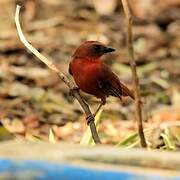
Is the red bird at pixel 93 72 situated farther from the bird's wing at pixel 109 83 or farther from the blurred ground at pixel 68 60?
the blurred ground at pixel 68 60

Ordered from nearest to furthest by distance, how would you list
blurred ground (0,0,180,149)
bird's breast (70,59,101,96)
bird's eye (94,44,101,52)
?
bird's breast (70,59,101,96) < bird's eye (94,44,101,52) < blurred ground (0,0,180,149)

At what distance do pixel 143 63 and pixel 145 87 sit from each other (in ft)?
2.32

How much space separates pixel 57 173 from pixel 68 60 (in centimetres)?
539

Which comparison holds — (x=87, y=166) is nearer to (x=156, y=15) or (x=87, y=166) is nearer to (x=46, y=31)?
(x=46, y=31)

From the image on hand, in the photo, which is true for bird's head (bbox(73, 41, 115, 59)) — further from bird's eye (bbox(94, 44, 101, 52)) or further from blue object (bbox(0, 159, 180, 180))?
blue object (bbox(0, 159, 180, 180))

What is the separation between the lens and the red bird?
341 centimetres

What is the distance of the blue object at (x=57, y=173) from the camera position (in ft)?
5.64

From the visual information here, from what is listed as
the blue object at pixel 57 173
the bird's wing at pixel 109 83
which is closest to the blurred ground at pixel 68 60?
the bird's wing at pixel 109 83

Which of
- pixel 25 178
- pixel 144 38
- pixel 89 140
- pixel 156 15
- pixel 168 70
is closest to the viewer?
pixel 25 178

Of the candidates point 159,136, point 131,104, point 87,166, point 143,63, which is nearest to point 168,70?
point 143,63

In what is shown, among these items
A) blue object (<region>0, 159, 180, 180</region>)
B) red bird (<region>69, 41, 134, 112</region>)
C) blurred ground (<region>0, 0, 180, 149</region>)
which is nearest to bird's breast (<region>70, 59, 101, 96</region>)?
red bird (<region>69, 41, 134, 112</region>)

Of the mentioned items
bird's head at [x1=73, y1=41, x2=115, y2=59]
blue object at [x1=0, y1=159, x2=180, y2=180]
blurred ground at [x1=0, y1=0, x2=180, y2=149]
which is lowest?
blurred ground at [x1=0, y1=0, x2=180, y2=149]

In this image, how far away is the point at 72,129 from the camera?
5.61 m

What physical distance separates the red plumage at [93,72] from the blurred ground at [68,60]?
671 millimetres
